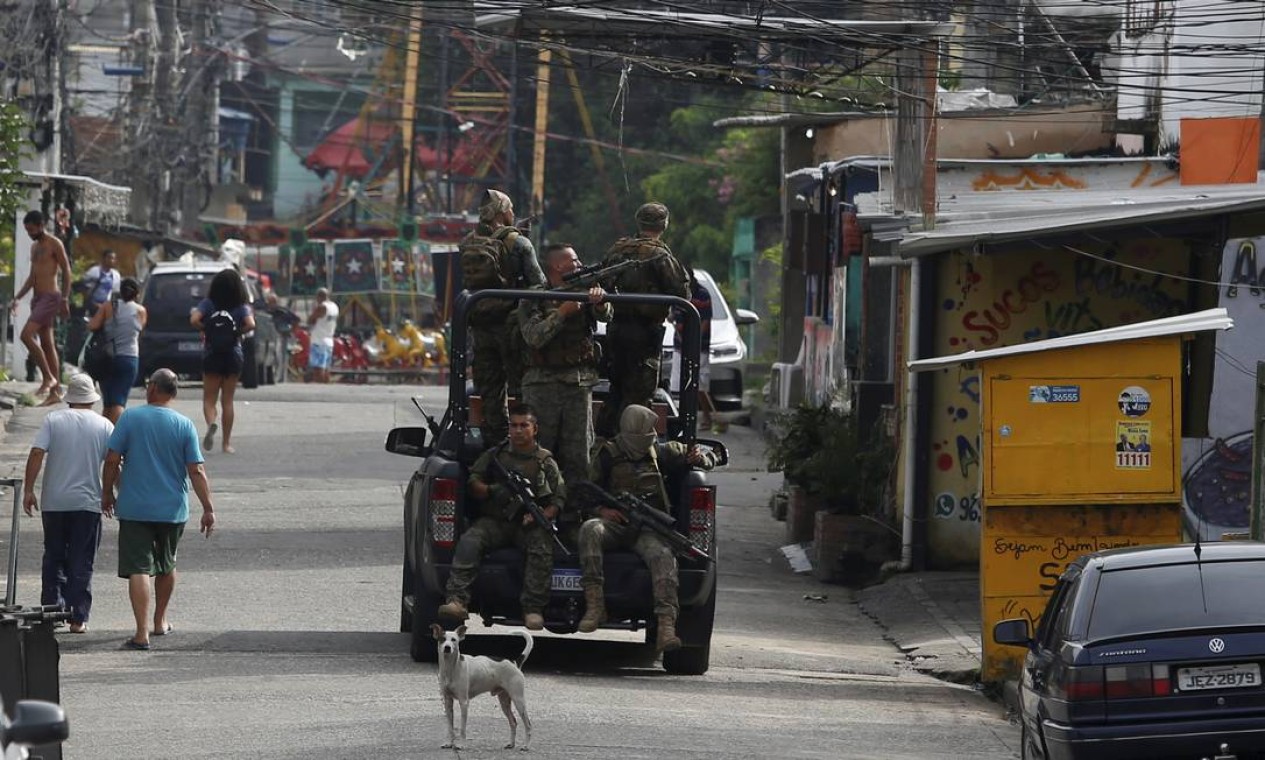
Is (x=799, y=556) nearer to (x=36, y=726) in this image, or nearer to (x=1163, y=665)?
(x=1163, y=665)

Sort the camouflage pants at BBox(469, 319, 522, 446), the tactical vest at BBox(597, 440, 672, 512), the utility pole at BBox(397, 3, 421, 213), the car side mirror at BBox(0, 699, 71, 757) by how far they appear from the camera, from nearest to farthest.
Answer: the car side mirror at BBox(0, 699, 71, 757), the tactical vest at BBox(597, 440, 672, 512), the camouflage pants at BBox(469, 319, 522, 446), the utility pole at BBox(397, 3, 421, 213)

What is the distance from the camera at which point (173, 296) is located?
1249 inches

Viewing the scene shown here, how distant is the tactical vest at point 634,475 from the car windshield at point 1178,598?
3761 millimetres

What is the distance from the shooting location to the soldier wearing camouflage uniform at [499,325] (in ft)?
42.1

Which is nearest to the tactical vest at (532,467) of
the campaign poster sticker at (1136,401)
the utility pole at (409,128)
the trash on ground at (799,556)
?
the campaign poster sticker at (1136,401)

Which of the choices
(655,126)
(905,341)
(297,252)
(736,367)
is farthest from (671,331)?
(655,126)

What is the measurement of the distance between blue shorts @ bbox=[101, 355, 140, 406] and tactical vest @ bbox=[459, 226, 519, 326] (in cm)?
959

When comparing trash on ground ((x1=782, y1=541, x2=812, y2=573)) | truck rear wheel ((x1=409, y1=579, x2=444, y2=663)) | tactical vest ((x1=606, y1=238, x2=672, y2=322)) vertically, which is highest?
tactical vest ((x1=606, y1=238, x2=672, y2=322))

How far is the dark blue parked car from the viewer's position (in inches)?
333

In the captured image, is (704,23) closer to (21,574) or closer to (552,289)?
(552,289)

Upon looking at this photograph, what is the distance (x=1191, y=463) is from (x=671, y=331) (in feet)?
39.3

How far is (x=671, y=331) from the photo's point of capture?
26953mm

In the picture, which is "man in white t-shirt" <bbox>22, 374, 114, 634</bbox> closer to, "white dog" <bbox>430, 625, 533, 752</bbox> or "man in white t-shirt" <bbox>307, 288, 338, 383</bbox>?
"white dog" <bbox>430, 625, 533, 752</bbox>

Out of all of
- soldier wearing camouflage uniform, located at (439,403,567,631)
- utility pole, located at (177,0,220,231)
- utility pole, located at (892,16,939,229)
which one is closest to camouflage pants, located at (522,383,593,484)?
soldier wearing camouflage uniform, located at (439,403,567,631)
